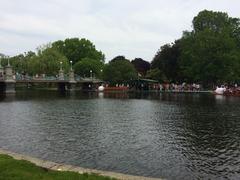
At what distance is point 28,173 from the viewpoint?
1393 cm

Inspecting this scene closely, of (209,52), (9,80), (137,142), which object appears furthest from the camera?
(9,80)

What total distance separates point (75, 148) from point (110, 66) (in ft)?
279

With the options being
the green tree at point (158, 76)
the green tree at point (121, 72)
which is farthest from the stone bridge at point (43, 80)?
the green tree at point (158, 76)

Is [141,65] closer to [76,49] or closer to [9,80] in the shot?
[76,49]

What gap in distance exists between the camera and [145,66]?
14588cm

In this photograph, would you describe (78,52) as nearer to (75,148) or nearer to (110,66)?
(110,66)

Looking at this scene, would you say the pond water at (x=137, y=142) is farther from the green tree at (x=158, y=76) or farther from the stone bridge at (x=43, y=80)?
the green tree at (x=158, y=76)

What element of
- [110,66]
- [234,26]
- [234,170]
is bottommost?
[234,170]

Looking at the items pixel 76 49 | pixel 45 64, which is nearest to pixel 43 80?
pixel 45 64

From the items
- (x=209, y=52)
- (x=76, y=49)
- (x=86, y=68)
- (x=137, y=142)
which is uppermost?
(x=76, y=49)

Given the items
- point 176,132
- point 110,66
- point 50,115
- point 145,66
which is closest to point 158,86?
point 110,66

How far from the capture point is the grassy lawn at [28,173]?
13398 millimetres

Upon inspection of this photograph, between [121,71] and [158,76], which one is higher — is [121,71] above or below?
above

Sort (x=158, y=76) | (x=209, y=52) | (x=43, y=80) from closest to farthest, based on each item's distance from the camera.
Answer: (x=209, y=52)
(x=43, y=80)
(x=158, y=76)
